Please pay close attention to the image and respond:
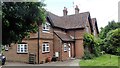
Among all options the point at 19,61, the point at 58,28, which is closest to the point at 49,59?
the point at 19,61

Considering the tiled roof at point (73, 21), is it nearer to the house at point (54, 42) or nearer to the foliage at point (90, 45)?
the house at point (54, 42)

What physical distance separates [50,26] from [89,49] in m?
9.47

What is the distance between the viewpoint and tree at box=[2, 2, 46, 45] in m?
12.0

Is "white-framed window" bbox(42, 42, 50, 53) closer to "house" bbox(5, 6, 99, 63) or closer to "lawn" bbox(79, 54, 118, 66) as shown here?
"house" bbox(5, 6, 99, 63)

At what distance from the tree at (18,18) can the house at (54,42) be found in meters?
12.4

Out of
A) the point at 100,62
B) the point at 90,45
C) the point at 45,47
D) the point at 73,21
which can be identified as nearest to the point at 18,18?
the point at 100,62

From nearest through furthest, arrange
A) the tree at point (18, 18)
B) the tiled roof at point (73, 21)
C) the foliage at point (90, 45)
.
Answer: the tree at point (18, 18) < the foliage at point (90, 45) < the tiled roof at point (73, 21)

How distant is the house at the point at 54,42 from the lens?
2842 centimetres

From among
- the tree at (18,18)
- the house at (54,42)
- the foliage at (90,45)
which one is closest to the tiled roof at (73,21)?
the house at (54,42)

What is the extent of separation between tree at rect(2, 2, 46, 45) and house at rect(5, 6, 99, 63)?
12.4 metres

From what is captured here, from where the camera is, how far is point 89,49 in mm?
36938

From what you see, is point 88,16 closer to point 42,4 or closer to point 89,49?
point 89,49

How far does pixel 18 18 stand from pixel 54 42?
64.1 feet

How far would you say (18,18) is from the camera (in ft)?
41.5
